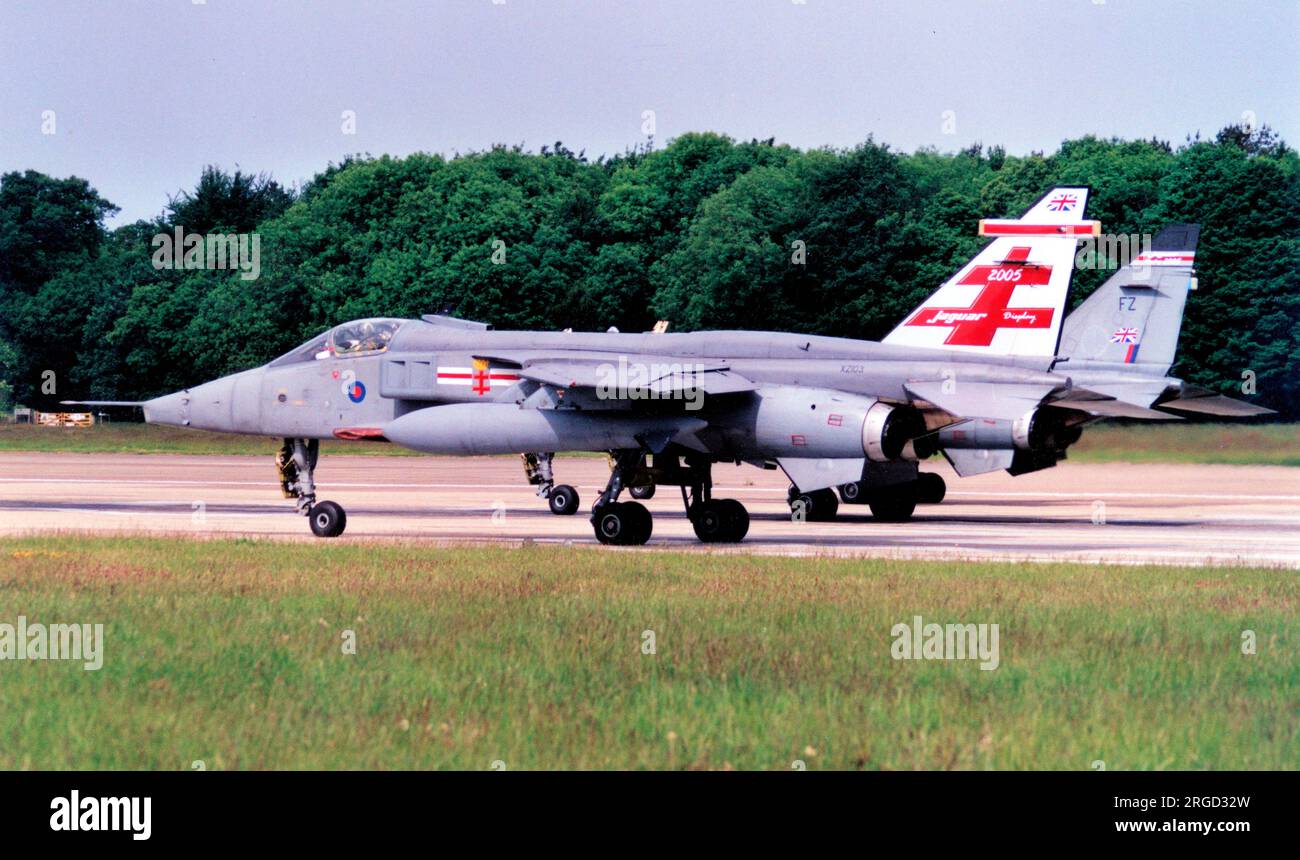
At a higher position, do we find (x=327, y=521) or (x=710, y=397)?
(x=710, y=397)

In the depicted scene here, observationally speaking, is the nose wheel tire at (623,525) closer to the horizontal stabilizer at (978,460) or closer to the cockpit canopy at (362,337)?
the cockpit canopy at (362,337)

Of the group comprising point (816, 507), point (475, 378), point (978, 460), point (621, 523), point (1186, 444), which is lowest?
point (816, 507)

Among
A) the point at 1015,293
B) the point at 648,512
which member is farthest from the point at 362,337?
the point at 1015,293

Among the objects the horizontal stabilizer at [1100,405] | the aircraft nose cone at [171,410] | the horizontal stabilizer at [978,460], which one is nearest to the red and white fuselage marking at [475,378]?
the aircraft nose cone at [171,410]

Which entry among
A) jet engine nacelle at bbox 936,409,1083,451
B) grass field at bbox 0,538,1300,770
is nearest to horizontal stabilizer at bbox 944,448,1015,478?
jet engine nacelle at bbox 936,409,1083,451

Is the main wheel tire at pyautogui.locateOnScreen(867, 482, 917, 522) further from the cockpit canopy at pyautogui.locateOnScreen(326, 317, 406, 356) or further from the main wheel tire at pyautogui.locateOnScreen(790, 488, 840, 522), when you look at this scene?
the cockpit canopy at pyautogui.locateOnScreen(326, 317, 406, 356)

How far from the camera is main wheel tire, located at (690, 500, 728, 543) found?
20453mm

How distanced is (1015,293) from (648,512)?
22.7 ft

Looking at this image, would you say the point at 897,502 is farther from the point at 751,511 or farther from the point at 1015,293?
the point at 1015,293

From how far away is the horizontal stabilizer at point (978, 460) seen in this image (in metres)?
24.4

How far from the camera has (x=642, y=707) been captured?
8.48 metres

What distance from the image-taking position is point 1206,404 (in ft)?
105

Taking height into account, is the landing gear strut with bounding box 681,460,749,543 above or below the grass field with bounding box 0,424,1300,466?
below
